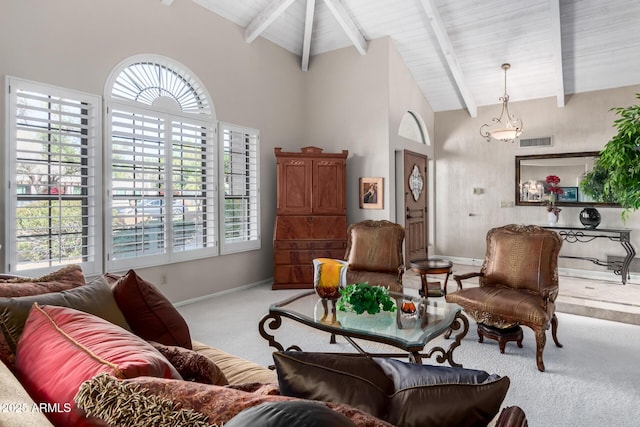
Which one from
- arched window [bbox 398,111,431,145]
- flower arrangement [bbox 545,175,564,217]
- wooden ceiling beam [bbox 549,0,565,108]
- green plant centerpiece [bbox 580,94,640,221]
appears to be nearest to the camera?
green plant centerpiece [bbox 580,94,640,221]

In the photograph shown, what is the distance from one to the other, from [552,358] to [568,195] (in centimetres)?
406

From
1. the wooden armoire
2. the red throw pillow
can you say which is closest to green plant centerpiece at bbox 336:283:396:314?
the red throw pillow

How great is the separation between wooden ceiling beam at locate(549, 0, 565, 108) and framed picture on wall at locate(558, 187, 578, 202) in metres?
1.38

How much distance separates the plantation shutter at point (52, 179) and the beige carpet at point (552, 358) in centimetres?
146

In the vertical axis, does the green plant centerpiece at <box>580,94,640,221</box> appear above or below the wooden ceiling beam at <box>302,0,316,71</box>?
below

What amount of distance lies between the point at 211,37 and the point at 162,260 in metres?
2.96

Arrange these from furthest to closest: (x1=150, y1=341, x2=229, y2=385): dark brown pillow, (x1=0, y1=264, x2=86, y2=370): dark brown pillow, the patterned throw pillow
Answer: (x1=0, y1=264, x2=86, y2=370): dark brown pillow → (x1=150, y1=341, x2=229, y2=385): dark brown pillow → the patterned throw pillow

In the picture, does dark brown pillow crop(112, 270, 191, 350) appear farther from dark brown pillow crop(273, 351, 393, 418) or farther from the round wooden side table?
the round wooden side table

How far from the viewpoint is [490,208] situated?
6977 mm

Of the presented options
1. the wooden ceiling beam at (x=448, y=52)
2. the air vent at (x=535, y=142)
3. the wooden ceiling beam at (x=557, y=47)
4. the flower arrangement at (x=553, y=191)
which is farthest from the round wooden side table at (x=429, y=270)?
the air vent at (x=535, y=142)

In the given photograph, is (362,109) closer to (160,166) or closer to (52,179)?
(160,166)

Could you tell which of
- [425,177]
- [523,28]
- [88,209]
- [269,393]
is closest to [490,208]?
[425,177]

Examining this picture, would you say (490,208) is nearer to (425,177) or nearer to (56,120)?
(425,177)

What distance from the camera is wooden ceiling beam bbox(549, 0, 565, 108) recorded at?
4590 millimetres
